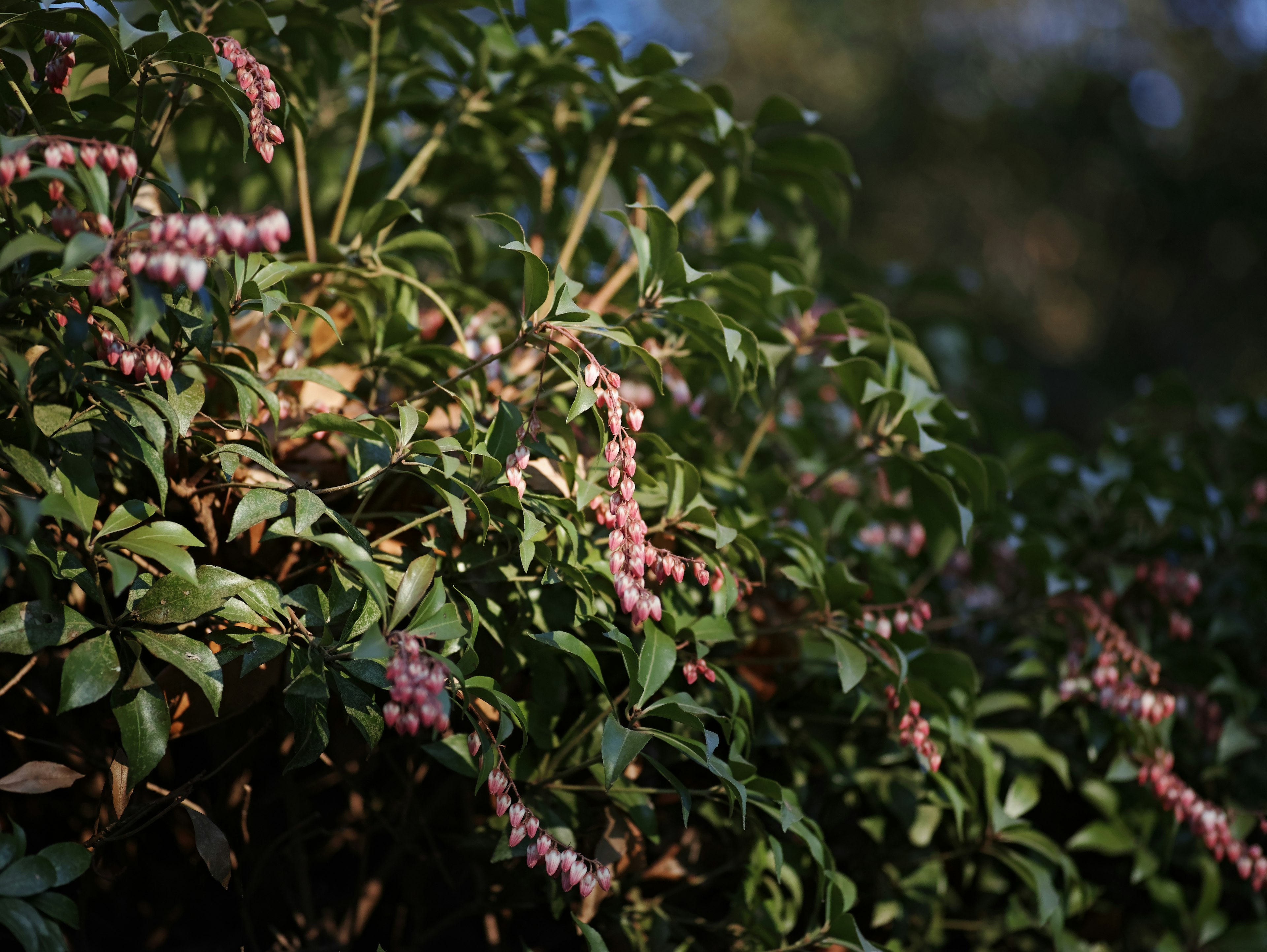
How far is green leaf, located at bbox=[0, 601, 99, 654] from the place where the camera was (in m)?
0.76

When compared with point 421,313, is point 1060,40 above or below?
above

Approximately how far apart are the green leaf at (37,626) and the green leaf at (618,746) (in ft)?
1.48

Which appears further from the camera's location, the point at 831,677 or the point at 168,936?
the point at 831,677

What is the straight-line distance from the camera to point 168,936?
1.12m

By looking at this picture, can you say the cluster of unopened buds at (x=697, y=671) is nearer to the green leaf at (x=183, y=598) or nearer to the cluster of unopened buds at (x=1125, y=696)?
the green leaf at (x=183, y=598)

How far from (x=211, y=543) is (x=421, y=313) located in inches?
25.2

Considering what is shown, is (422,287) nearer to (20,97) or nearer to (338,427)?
(338,427)

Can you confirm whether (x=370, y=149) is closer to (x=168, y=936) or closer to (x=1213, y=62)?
(x=168, y=936)

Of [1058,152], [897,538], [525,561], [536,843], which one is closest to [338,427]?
[525,561]

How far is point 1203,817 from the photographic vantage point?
1.25 meters

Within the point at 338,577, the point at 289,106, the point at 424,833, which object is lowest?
the point at 424,833

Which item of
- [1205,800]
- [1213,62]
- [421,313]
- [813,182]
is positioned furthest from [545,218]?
[1213,62]

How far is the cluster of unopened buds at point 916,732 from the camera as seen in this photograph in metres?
1.06

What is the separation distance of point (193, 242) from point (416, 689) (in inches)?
14.4
